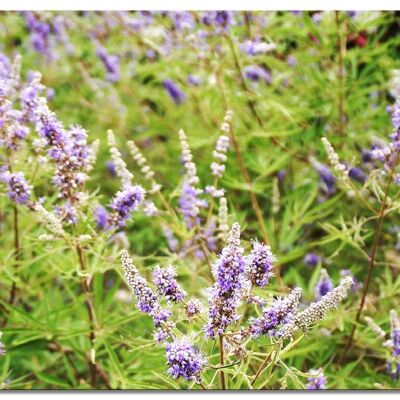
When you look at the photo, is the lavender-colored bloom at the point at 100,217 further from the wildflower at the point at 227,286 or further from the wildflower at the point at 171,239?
the wildflower at the point at 227,286

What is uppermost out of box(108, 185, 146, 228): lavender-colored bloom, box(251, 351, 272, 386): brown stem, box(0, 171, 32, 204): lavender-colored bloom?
box(0, 171, 32, 204): lavender-colored bloom

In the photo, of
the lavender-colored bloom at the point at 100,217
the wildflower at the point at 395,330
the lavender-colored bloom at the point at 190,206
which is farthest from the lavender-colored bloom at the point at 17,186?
the wildflower at the point at 395,330

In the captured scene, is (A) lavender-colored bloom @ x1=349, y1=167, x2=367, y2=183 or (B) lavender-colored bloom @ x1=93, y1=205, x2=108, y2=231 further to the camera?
(A) lavender-colored bloom @ x1=349, y1=167, x2=367, y2=183

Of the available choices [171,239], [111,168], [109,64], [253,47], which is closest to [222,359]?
[171,239]

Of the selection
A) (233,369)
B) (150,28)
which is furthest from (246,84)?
(233,369)

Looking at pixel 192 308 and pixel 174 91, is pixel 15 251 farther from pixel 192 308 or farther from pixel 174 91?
pixel 174 91

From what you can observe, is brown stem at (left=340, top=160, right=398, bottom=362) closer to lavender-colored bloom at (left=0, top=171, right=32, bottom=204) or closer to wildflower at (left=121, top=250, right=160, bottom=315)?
wildflower at (left=121, top=250, right=160, bottom=315)

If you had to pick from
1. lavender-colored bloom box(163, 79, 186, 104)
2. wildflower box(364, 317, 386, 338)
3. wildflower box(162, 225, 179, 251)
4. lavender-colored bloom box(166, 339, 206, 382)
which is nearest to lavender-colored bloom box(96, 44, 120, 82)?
lavender-colored bloom box(163, 79, 186, 104)
